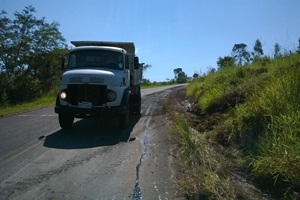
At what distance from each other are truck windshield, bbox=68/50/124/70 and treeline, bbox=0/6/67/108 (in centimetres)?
2280

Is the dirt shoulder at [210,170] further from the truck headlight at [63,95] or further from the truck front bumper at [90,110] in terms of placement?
the truck headlight at [63,95]

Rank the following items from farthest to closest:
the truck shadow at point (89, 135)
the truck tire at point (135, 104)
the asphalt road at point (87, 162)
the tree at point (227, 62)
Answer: the tree at point (227, 62), the truck tire at point (135, 104), the truck shadow at point (89, 135), the asphalt road at point (87, 162)

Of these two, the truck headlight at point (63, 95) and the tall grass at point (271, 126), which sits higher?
the truck headlight at point (63, 95)

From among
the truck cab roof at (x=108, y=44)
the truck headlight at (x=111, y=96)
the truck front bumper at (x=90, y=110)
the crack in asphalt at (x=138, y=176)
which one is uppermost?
the truck cab roof at (x=108, y=44)

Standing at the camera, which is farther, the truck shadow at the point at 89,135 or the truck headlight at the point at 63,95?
the truck headlight at the point at 63,95

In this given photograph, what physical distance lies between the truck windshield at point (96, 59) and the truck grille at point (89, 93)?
1230 millimetres

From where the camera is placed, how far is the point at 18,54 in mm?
35531

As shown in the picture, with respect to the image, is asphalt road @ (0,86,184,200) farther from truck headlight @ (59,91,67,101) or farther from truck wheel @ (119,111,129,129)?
truck headlight @ (59,91,67,101)

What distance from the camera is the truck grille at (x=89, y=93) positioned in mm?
10555

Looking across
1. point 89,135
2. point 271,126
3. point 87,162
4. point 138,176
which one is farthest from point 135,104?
point 138,176

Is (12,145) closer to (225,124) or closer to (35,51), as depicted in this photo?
(225,124)

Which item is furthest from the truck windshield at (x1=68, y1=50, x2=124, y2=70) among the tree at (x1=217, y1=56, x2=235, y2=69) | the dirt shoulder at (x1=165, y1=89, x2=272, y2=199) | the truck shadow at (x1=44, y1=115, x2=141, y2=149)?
the tree at (x1=217, y1=56, x2=235, y2=69)

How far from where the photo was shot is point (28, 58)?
36.1 metres

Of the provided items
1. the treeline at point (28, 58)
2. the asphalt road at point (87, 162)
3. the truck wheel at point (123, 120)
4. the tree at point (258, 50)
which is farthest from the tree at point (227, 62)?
the treeline at point (28, 58)
